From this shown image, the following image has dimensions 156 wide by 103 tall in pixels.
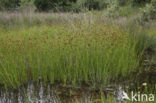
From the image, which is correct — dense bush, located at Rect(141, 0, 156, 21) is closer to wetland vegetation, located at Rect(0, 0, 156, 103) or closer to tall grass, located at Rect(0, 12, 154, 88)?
wetland vegetation, located at Rect(0, 0, 156, 103)

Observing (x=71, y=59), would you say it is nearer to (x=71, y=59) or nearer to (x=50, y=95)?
(x=71, y=59)

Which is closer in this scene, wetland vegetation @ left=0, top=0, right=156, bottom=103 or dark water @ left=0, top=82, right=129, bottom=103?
dark water @ left=0, top=82, right=129, bottom=103

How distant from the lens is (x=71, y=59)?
3.83m

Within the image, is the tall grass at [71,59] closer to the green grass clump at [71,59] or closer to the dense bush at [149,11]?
the green grass clump at [71,59]

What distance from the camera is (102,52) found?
3.93 meters

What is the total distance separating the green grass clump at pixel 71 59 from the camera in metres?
3.77

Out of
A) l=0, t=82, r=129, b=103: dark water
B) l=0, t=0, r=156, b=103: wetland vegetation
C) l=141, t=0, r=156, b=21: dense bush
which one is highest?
l=141, t=0, r=156, b=21: dense bush

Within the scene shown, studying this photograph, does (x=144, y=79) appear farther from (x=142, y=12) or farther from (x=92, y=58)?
(x=142, y=12)

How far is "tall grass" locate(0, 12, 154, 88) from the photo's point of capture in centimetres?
377

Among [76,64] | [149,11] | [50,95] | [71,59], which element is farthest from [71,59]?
[149,11]

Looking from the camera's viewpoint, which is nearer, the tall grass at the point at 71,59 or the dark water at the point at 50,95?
the dark water at the point at 50,95

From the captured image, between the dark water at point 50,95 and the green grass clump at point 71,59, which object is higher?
the green grass clump at point 71,59

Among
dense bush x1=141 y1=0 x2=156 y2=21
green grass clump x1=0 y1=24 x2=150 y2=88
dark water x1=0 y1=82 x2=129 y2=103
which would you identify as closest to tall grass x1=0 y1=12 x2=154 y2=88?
green grass clump x1=0 y1=24 x2=150 y2=88

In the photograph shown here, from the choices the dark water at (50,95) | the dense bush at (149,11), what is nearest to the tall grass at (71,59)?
the dark water at (50,95)
